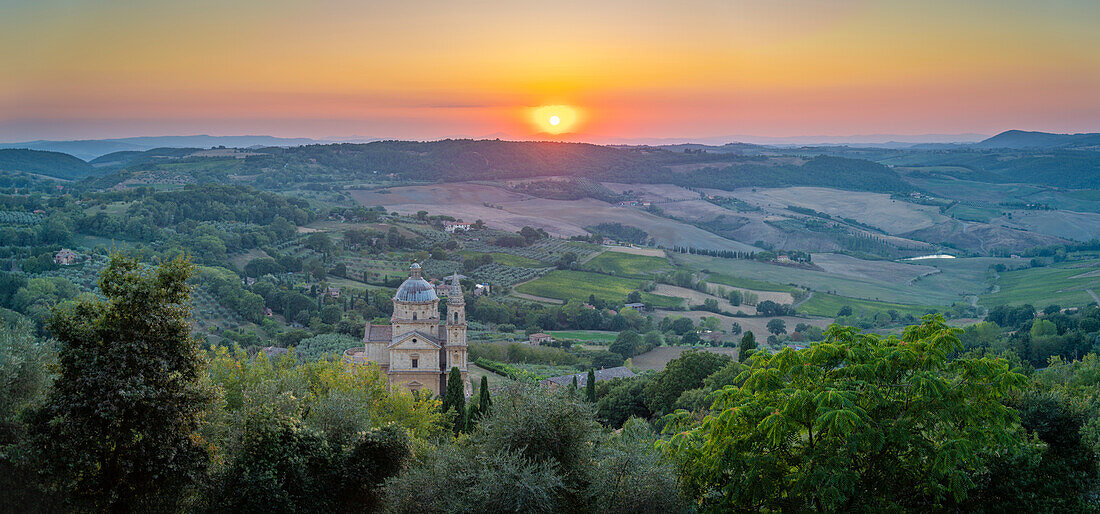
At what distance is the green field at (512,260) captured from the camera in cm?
10605

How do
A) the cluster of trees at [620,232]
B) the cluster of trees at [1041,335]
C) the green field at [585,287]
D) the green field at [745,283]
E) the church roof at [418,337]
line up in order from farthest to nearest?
1. the cluster of trees at [620,232]
2. the green field at [745,283]
3. the green field at [585,287]
4. the cluster of trees at [1041,335]
5. the church roof at [418,337]

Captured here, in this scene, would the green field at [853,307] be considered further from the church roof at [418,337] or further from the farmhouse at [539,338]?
the church roof at [418,337]

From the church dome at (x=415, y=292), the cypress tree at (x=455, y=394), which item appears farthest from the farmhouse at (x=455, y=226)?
the cypress tree at (x=455, y=394)

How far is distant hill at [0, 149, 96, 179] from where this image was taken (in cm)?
16512

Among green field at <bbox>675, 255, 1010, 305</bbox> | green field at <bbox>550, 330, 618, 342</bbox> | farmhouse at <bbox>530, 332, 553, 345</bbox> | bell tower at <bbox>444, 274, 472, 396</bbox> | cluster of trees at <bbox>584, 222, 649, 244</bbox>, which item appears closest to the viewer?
bell tower at <bbox>444, 274, 472, 396</bbox>

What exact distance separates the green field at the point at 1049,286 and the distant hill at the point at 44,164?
19239 cm

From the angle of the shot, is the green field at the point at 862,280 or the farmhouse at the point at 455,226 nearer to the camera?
the green field at the point at 862,280

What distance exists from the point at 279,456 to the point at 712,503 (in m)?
9.46

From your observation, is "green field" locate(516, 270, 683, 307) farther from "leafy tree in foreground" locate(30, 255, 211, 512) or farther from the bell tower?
"leafy tree in foreground" locate(30, 255, 211, 512)

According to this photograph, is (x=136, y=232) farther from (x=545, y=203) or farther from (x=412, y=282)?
(x=545, y=203)

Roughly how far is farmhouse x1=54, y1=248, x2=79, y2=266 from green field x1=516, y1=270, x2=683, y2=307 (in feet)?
160

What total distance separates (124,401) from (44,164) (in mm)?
202611

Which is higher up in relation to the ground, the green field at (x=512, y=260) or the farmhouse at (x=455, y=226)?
the farmhouse at (x=455, y=226)

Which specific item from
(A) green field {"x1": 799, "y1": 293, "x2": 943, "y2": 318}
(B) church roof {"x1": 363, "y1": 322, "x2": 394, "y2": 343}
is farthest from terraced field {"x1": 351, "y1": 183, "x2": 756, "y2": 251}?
(B) church roof {"x1": 363, "y1": 322, "x2": 394, "y2": 343}
